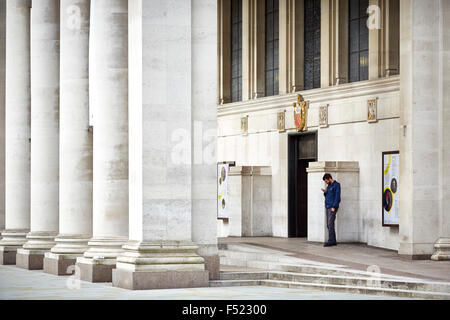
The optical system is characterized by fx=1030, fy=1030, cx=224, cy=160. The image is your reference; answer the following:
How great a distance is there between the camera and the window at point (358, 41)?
33500 mm

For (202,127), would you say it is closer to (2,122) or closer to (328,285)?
(328,285)

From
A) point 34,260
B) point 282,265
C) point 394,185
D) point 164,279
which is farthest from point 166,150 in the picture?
point 34,260

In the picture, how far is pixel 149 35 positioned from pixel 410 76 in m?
8.19

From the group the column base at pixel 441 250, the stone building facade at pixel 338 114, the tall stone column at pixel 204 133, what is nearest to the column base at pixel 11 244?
the stone building facade at pixel 338 114

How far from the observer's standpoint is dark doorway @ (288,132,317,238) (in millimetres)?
36531

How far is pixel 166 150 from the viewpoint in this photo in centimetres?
2194

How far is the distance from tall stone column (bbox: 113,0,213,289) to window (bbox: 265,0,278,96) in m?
16.1

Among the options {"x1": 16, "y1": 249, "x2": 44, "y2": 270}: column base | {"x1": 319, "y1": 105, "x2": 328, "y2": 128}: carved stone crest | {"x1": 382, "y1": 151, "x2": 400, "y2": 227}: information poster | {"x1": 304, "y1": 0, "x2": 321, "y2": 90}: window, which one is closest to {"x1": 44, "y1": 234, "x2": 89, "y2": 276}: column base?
{"x1": 16, "y1": 249, "x2": 44, "y2": 270}: column base

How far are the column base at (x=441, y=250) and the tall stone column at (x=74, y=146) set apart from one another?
9.29 meters

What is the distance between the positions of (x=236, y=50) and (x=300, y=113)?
6.30 metres

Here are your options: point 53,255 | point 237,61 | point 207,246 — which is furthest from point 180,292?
point 237,61

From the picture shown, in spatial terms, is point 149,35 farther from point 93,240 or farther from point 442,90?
point 442,90

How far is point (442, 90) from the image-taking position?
2683 centimetres

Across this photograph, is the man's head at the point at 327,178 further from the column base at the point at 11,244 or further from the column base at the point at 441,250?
the column base at the point at 11,244
